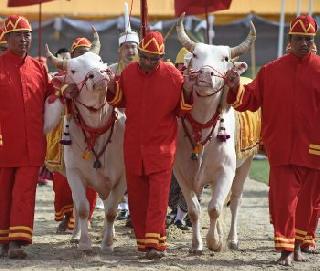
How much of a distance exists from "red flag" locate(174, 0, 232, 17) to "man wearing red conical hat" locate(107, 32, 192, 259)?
14.9 feet

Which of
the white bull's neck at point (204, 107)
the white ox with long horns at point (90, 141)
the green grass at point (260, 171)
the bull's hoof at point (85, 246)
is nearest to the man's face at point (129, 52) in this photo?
the white ox with long horns at point (90, 141)

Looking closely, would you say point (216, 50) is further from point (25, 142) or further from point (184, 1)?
point (184, 1)

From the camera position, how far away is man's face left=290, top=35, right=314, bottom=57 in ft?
→ 28.1

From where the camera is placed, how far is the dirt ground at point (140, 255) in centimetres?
841

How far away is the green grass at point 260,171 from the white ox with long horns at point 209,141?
7817 mm

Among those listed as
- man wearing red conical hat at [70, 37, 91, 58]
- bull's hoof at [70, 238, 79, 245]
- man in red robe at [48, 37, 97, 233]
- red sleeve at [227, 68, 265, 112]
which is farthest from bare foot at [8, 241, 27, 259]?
man wearing red conical hat at [70, 37, 91, 58]

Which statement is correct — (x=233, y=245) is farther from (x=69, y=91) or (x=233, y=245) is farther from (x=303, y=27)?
(x=303, y=27)

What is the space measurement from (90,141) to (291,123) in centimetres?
189

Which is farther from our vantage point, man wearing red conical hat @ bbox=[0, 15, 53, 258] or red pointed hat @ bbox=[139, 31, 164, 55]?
man wearing red conical hat @ bbox=[0, 15, 53, 258]

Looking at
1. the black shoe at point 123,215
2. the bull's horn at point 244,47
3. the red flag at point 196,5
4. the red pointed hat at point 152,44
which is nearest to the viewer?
the red pointed hat at point 152,44

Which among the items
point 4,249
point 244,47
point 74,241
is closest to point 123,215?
point 74,241

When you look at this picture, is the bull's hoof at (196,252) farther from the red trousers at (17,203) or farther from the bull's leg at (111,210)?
the red trousers at (17,203)

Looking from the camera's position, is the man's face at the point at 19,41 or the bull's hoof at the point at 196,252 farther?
the bull's hoof at the point at 196,252

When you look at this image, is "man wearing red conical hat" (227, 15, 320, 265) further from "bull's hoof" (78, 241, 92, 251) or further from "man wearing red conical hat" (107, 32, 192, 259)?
"bull's hoof" (78, 241, 92, 251)
